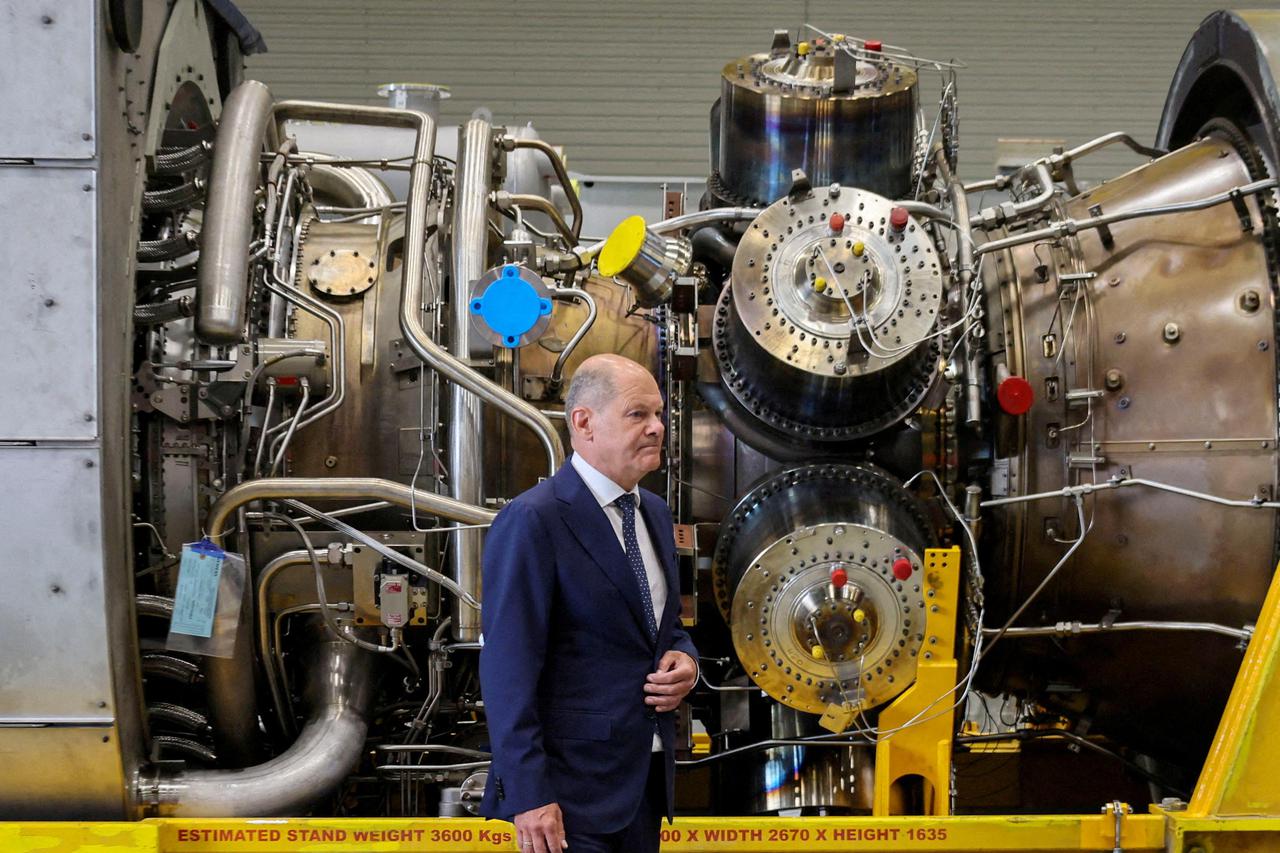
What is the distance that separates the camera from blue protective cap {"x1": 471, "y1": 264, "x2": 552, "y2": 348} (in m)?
3.11

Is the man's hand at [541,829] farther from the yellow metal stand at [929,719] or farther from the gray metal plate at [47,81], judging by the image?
the gray metal plate at [47,81]

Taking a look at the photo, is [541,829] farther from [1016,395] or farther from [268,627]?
[1016,395]

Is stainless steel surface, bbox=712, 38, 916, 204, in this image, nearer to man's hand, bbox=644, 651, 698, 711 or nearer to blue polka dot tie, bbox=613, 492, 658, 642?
blue polka dot tie, bbox=613, 492, 658, 642

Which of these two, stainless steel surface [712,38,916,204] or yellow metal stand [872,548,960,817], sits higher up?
stainless steel surface [712,38,916,204]

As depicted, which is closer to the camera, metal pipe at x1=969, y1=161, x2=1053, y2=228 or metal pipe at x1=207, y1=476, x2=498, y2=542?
metal pipe at x1=207, y1=476, x2=498, y2=542

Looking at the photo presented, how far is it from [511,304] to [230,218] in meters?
0.69

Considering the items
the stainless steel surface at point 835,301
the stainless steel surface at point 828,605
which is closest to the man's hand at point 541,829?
the stainless steel surface at point 828,605

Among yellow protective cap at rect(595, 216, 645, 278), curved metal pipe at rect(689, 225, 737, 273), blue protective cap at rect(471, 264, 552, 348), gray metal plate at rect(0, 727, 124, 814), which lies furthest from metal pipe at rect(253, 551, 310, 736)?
curved metal pipe at rect(689, 225, 737, 273)

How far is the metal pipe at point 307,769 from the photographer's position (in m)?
2.99

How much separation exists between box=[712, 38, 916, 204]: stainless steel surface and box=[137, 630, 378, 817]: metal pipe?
1.66 metres

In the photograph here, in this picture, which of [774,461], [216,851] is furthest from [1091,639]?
[216,851]

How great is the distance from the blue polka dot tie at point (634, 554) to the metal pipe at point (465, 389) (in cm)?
84

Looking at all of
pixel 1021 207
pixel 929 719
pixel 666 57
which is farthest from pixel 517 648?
pixel 666 57

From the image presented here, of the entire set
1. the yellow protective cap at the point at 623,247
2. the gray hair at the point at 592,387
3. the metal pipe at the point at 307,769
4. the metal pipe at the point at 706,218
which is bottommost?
the metal pipe at the point at 307,769
